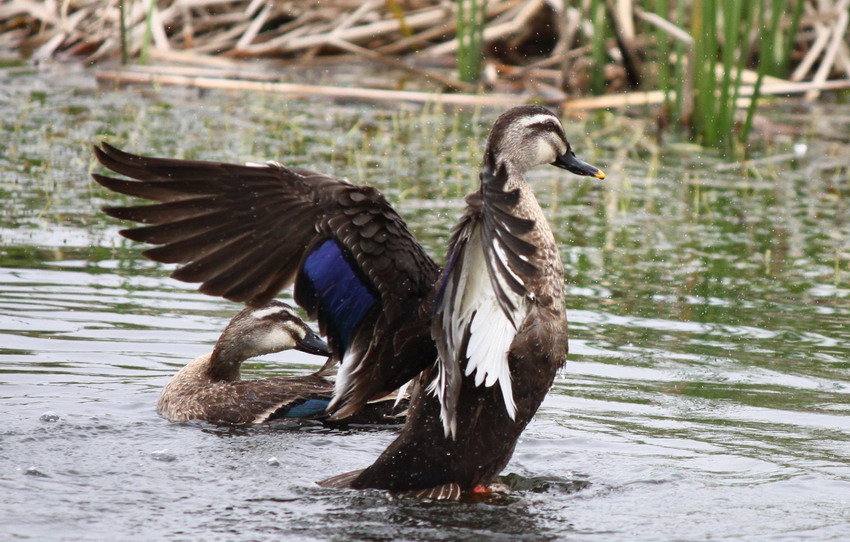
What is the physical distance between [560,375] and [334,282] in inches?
62.7

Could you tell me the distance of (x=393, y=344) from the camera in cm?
534

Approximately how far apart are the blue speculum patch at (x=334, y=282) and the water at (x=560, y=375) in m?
0.75

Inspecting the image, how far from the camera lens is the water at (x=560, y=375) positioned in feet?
16.8

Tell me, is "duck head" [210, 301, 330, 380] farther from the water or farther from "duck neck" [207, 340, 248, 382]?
the water

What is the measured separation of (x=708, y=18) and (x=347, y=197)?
6.53m

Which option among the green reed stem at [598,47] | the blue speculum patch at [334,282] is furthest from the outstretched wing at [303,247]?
the green reed stem at [598,47]

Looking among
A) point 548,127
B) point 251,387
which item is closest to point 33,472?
point 251,387

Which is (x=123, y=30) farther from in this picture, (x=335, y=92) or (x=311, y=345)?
(x=311, y=345)

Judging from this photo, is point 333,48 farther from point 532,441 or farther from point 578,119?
point 532,441

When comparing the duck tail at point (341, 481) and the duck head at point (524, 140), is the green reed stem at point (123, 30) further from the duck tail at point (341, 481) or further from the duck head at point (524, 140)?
the duck tail at point (341, 481)

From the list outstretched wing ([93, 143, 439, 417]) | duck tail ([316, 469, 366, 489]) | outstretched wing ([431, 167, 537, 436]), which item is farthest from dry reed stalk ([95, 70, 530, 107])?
outstretched wing ([431, 167, 537, 436])

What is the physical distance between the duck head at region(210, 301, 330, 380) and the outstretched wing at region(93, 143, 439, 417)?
53.7 inches

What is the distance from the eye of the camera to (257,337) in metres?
6.75

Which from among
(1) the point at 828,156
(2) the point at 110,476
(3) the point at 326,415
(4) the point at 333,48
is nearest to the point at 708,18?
(1) the point at 828,156
